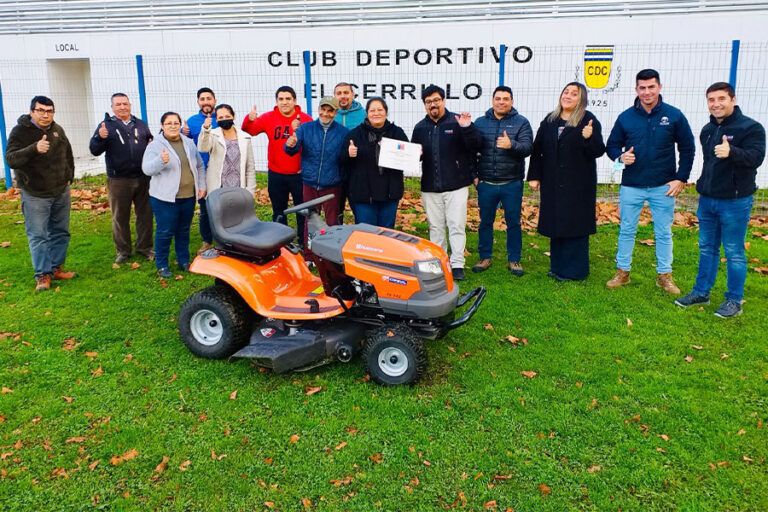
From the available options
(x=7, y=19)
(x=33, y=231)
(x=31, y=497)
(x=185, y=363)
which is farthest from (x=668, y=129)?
(x=7, y=19)

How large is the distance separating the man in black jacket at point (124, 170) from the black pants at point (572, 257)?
189 inches

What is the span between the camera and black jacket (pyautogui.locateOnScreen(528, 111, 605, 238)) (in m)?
6.22

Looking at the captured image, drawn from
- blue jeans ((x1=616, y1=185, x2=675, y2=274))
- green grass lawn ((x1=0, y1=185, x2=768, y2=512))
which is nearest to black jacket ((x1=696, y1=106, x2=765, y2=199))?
blue jeans ((x1=616, y1=185, x2=675, y2=274))

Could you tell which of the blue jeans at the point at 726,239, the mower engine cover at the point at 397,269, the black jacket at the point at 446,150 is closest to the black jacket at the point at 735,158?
the blue jeans at the point at 726,239

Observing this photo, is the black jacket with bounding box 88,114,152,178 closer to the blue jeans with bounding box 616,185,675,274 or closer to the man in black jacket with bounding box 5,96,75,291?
the man in black jacket with bounding box 5,96,75,291

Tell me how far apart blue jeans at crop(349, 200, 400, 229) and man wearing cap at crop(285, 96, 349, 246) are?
10.1 inches

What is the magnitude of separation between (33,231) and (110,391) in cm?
291

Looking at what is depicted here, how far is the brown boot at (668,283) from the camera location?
6.10m

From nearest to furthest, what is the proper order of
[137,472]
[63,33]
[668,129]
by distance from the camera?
[137,472], [668,129], [63,33]

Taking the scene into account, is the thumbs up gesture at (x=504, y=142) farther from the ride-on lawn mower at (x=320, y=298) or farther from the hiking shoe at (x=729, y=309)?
the hiking shoe at (x=729, y=309)

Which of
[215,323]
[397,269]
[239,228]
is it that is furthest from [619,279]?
[215,323]

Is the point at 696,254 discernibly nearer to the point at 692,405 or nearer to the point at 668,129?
the point at 668,129

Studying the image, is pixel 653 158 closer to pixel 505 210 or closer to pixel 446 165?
pixel 505 210

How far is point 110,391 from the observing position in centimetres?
434
